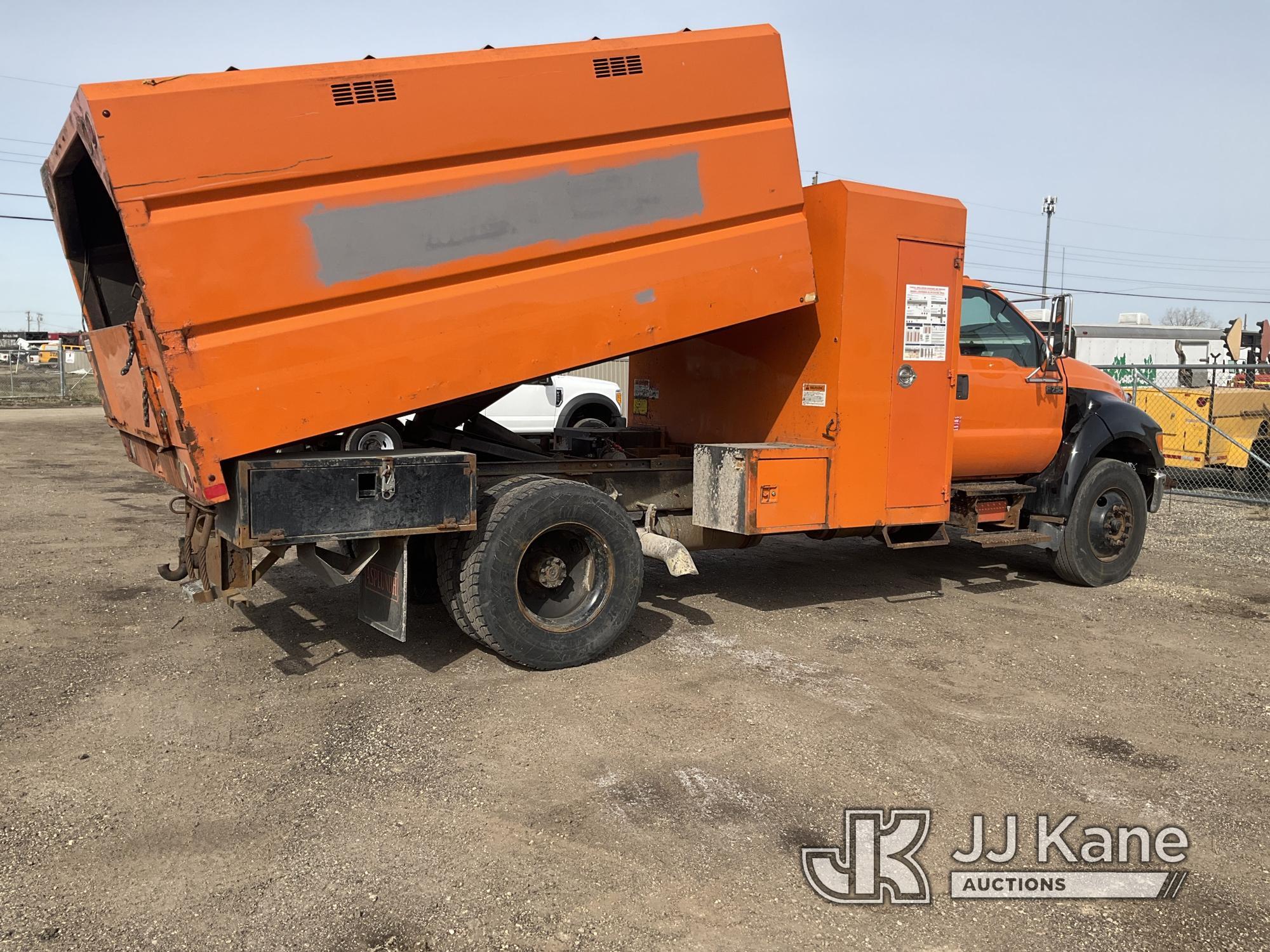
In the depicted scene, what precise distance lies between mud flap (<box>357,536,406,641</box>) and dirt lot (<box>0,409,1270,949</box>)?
0.34m

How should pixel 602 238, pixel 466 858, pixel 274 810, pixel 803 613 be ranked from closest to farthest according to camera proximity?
pixel 466 858
pixel 274 810
pixel 602 238
pixel 803 613

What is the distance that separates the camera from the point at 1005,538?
7227mm

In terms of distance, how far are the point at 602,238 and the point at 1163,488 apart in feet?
19.5

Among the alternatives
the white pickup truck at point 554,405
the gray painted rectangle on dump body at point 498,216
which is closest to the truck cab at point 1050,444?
the gray painted rectangle on dump body at point 498,216

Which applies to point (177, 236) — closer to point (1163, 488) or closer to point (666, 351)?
point (666, 351)

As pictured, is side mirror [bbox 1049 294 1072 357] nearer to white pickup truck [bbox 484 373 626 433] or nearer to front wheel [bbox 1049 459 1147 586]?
front wheel [bbox 1049 459 1147 586]

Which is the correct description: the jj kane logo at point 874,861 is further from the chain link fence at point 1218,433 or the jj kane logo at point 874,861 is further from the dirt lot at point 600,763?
the chain link fence at point 1218,433

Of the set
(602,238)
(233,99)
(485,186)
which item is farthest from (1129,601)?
(233,99)

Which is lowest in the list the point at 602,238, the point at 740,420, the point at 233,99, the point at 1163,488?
the point at 1163,488

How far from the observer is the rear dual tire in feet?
16.3

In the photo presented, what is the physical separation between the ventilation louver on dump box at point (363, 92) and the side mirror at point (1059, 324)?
478 cm

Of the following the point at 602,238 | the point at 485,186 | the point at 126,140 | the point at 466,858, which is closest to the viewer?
the point at 466,858

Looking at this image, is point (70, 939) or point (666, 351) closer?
point (70, 939)

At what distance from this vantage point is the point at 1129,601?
7.39 m
